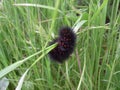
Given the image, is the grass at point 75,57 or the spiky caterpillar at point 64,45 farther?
the grass at point 75,57

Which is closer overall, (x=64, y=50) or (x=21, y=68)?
(x=64, y=50)

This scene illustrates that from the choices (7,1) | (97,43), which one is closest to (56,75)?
(97,43)

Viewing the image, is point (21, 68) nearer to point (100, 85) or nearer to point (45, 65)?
point (45, 65)

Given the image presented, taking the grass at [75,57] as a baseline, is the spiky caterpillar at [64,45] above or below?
above

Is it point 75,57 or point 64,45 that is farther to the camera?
point 75,57

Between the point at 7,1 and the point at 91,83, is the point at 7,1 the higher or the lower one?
the higher one

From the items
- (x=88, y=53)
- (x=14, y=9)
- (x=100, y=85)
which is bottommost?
(x=100, y=85)

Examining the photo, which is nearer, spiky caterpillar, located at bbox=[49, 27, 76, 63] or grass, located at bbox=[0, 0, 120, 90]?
spiky caterpillar, located at bbox=[49, 27, 76, 63]

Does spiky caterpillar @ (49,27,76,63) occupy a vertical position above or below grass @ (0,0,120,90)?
above
